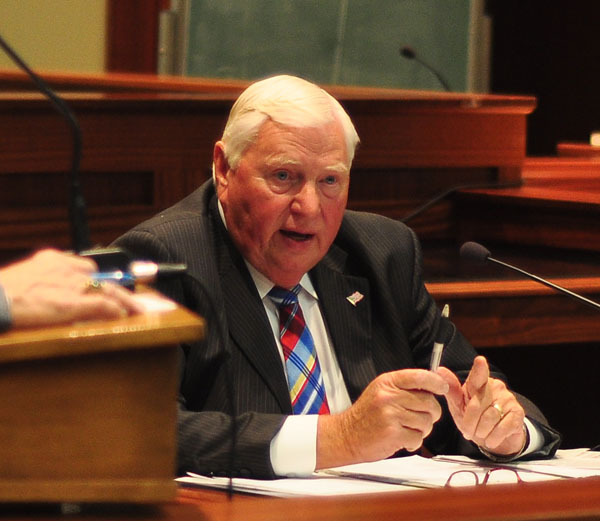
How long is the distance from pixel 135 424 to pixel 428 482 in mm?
677

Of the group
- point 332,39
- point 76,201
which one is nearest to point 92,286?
point 76,201

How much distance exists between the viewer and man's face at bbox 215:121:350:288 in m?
1.94

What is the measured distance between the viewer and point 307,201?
194 centimetres

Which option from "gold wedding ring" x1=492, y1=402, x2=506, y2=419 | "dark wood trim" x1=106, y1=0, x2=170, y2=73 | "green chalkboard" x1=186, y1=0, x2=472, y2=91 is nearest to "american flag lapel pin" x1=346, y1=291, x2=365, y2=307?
"gold wedding ring" x1=492, y1=402, x2=506, y2=419

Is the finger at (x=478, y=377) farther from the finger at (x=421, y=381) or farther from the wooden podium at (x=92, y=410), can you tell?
the wooden podium at (x=92, y=410)

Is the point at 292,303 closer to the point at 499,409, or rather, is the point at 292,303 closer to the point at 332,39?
the point at 499,409

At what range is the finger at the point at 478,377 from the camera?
70.6 inches

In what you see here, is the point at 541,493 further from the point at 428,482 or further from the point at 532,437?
the point at 532,437

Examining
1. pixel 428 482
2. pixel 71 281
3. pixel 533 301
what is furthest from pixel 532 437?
pixel 71 281

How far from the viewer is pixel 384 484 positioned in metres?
1.59

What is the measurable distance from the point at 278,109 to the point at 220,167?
162 mm

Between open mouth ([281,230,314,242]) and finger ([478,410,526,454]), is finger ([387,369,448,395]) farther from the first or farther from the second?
open mouth ([281,230,314,242])

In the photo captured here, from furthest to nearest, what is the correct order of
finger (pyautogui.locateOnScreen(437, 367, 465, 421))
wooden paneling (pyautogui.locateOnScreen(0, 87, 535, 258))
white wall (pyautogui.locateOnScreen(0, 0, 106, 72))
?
white wall (pyautogui.locateOnScreen(0, 0, 106, 72)) → wooden paneling (pyautogui.locateOnScreen(0, 87, 535, 258)) → finger (pyautogui.locateOnScreen(437, 367, 465, 421))

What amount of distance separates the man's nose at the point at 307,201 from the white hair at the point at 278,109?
106 millimetres
